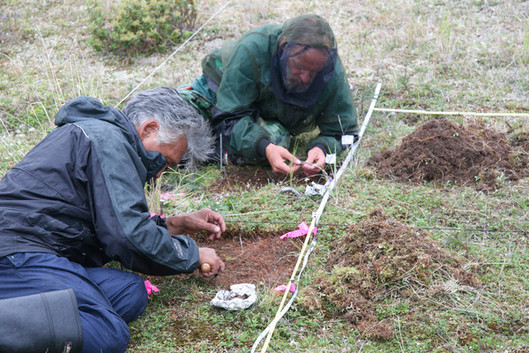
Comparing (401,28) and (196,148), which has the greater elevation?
(196,148)

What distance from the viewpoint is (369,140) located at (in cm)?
484

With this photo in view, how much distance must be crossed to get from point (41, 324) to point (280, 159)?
2377mm

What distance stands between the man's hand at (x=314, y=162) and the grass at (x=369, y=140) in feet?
0.89

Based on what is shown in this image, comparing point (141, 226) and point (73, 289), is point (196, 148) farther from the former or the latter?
point (73, 289)

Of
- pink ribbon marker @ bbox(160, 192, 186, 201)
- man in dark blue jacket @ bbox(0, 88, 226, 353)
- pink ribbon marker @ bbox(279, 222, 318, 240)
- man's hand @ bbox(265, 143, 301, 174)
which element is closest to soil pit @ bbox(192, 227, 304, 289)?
pink ribbon marker @ bbox(279, 222, 318, 240)

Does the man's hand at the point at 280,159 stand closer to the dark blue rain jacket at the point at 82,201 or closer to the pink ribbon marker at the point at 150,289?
the pink ribbon marker at the point at 150,289

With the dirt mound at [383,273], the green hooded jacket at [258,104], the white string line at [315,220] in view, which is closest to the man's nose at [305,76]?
the green hooded jacket at [258,104]

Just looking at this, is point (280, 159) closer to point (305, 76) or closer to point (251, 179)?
point (251, 179)

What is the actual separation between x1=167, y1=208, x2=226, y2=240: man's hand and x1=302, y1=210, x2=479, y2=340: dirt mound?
713mm

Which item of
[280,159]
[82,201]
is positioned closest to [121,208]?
[82,201]

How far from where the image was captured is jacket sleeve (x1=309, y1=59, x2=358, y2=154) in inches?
181

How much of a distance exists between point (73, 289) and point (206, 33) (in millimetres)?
5342

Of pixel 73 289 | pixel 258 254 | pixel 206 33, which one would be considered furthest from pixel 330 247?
pixel 206 33

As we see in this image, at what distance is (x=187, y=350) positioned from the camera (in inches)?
105
